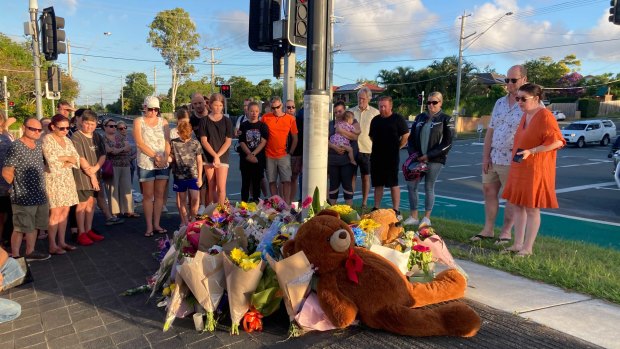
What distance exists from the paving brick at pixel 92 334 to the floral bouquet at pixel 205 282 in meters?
0.72

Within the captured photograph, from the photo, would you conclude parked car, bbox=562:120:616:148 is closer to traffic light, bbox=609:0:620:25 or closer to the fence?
traffic light, bbox=609:0:620:25

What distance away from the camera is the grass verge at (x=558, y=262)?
4074 mm

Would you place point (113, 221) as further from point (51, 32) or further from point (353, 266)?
point (51, 32)

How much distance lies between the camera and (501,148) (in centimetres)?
557

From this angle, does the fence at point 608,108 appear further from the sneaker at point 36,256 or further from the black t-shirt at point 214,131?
the sneaker at point 36,256

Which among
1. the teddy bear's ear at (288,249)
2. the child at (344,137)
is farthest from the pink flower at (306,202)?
the child at (344,137)

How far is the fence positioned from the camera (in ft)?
180

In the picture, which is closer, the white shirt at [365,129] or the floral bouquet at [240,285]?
the floral bouquet at [240,285]

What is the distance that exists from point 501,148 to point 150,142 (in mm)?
4671

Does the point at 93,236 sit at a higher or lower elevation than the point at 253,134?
lower

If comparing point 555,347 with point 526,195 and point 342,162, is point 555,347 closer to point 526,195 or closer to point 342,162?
point 526,195

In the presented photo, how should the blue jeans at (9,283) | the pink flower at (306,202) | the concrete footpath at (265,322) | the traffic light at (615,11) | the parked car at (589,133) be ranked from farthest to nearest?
1. the parked car at (589,133)
2. the traffic light at (615,11)
3. the pink flower at (306,202)
4. the blue jeans at (9,283)
5. the concrete footpath at (265,322)

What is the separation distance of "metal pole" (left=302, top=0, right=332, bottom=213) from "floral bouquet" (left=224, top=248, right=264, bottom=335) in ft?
5.42

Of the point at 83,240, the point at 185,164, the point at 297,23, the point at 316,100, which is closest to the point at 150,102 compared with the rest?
the point at 185,164
